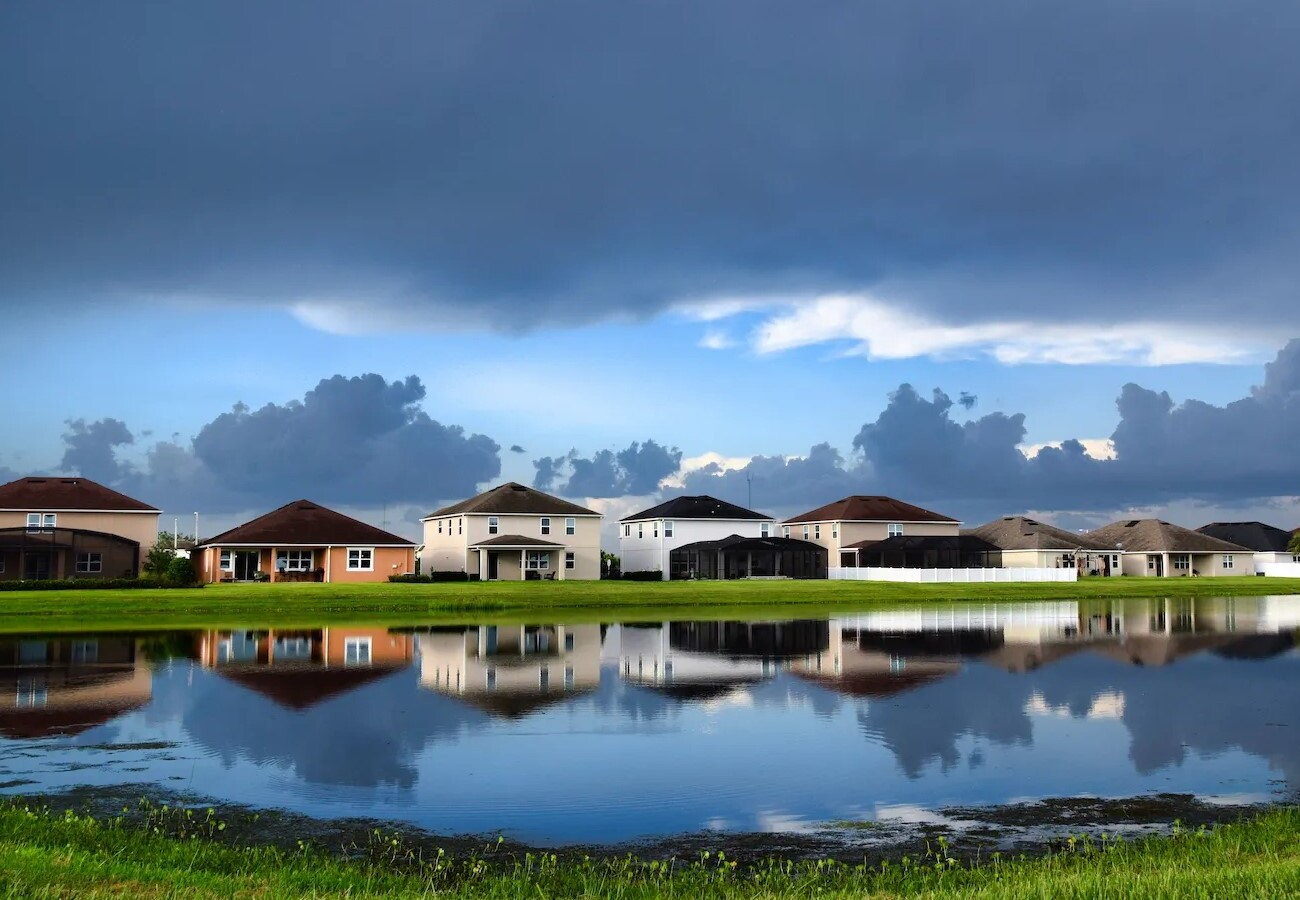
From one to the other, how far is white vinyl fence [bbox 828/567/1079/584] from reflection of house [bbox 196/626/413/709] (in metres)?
45.4

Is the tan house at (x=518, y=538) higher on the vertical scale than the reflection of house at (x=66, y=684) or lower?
higher

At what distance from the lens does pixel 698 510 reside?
9644cm

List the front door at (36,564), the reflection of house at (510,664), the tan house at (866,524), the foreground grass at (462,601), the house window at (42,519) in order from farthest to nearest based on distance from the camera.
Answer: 1. the tan house at (866,524)
2. the house window at (42,519)
3. the front door at (36,564)
4. the foreground grass at (462,601)
5. the reflection of house at (510,664)

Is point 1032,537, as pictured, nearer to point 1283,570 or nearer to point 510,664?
point 1283,570

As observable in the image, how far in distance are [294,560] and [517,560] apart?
50.9 feet

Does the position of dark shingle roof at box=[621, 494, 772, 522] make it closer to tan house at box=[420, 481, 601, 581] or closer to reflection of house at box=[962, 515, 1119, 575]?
tan house at box=[420, 481, 601, 581]

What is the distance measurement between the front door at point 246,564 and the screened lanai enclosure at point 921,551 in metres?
48.4

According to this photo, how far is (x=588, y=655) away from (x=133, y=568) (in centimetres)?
5127

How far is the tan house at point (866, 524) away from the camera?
99500mm

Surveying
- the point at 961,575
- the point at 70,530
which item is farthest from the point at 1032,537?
the point at 70,530

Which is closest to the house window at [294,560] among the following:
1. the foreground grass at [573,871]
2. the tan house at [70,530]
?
the tan house at [70,530]

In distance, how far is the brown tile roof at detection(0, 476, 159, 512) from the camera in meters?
74.4

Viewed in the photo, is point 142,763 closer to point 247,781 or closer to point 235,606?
point 247,781

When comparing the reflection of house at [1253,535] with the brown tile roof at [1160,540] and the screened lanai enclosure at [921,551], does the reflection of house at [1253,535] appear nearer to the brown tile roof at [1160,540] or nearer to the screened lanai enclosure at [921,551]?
the brown tile roof at [1160,540]
